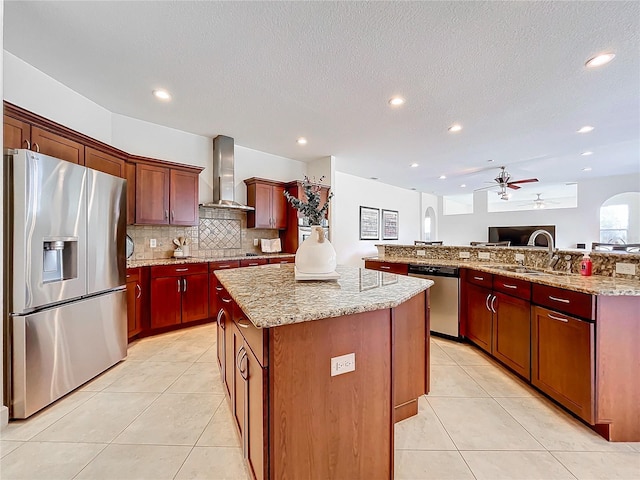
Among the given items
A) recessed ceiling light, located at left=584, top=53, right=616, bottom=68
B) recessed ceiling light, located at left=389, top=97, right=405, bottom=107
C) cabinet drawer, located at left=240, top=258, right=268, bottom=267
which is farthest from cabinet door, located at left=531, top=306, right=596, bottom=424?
cabinet drawer, located at left=240, top=258, right=268, bottom=267

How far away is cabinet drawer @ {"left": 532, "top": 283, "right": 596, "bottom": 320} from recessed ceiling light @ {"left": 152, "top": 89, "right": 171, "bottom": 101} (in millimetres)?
3773

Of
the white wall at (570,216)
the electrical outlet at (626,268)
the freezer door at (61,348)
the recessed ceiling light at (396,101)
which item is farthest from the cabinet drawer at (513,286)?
the white wall at (570,216)

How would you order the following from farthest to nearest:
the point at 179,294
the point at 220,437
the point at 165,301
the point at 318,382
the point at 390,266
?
the point at 390,266 → the point at 179,294 → the point at 165,301 → the point at 220,437 → the point at 318,382

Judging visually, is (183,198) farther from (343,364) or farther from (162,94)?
(343,364)

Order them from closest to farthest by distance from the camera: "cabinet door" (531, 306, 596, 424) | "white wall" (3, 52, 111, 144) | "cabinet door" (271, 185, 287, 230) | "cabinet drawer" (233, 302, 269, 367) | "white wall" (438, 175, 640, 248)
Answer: "cabinet drawer" (233, 302, 269, 367)
"cabinet door" (531, 306, 596, 424)
"white wall" (3, 52, 111, 144)
"cabinet door" (271, 185, 287, 230)
"white wall" (438, 175, 640, 248)

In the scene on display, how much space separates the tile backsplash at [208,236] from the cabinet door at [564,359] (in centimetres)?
377

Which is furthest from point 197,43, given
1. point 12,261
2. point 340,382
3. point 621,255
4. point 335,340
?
point 621,255

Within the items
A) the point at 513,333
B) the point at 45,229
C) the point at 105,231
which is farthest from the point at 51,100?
the point at 513,333

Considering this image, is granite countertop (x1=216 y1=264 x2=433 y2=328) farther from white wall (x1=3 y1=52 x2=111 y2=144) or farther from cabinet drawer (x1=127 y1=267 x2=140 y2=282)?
white wall (x1=3 y1=52 x2=111 y2=144)

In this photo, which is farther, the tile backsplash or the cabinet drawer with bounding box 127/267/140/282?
the tile backsplash

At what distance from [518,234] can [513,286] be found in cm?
684

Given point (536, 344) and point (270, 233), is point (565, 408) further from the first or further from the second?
point (270, 233)

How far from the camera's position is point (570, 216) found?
7141 millimetres

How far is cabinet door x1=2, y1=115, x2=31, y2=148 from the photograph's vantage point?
74.0 inches
